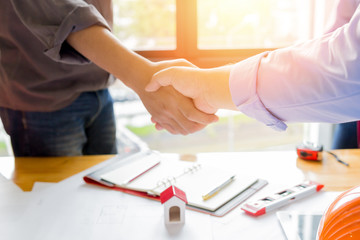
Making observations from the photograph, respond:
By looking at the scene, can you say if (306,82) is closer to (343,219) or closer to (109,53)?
(343,219)

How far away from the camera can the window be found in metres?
2.09

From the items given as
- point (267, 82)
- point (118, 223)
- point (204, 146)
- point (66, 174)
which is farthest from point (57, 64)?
point (204, 146)

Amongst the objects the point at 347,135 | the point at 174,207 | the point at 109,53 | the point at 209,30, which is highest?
the point at 109,53

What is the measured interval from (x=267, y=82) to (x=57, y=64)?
2.05 ft

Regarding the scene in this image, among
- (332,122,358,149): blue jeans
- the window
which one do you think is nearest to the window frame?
the window

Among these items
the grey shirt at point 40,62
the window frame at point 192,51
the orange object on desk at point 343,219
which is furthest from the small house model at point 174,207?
the window frame at point 192,51

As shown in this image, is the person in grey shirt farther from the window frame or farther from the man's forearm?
the window frame

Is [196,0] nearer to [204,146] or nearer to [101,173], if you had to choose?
[101,173]

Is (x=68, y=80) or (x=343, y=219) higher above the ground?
(x=68, y=80)

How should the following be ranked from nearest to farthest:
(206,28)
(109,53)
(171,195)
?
(171,195) < (109,53) < (206,28)

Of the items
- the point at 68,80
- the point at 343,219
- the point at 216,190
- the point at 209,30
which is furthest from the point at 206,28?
the point at 343,219

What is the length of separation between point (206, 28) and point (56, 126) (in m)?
1.79

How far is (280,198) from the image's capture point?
72 centimetres

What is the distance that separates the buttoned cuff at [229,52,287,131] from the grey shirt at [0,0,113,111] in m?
0.40
